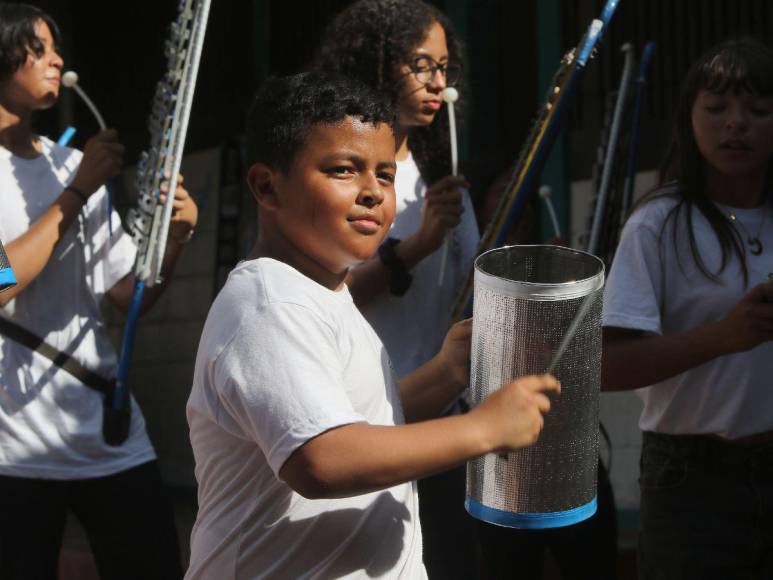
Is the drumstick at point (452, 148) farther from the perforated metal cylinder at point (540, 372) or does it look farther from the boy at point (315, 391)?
the perforated metal cylinder at point (540, 372)

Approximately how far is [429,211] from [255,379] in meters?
1.20

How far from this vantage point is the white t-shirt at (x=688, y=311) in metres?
2.55

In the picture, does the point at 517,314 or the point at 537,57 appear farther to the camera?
the point at 537,57

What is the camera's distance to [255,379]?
1.69 meters

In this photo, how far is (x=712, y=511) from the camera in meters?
2.54

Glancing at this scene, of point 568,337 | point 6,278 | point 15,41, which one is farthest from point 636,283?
point 15,41

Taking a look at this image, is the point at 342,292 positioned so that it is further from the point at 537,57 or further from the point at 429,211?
the point at 537,57

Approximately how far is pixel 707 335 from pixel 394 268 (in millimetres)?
743

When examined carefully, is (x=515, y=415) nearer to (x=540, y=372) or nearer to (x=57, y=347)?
(x=540, y=372)

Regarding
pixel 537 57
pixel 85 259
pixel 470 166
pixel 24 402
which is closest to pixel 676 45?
pixel 537 57

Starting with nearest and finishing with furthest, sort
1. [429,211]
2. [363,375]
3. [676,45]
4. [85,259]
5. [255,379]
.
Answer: [255,379] < [363,375] < [429,211] < [85,259] < [676,45]

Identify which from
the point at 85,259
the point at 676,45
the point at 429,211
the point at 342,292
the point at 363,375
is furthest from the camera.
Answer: the point at 676,45

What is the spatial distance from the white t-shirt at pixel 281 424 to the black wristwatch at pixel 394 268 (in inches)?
32.4

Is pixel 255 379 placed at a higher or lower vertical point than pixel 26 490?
higher
